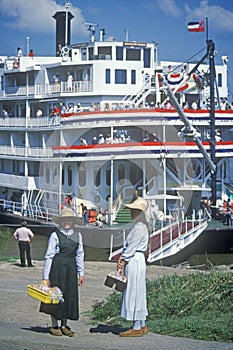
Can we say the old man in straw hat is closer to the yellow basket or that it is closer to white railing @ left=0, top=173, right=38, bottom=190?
the yellow basket

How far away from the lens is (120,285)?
814 cm

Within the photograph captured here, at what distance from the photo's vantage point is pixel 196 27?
108ft

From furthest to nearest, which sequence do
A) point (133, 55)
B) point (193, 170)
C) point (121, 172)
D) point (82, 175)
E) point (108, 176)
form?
point (133, 55) < point (121, 172) < point (82, 175) < point (108, 176) < point (193, 170)

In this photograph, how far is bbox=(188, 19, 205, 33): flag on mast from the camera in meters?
32.5

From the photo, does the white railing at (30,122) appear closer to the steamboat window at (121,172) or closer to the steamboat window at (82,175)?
the steamboat window at (82,175)

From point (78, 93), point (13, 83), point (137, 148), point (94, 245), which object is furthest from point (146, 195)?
point (13, 83)

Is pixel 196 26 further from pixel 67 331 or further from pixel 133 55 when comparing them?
pixel 67 331

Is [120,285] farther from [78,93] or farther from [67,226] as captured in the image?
[78,93]

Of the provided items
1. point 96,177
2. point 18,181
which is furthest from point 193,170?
point 18,181

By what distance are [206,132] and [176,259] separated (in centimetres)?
851

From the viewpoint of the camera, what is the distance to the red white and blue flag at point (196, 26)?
3253 cm

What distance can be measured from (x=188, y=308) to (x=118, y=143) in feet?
69.4

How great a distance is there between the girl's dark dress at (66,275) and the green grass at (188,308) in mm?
942

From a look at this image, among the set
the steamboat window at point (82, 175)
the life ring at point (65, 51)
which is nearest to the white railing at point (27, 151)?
the steamboat window at point (82, 175)
